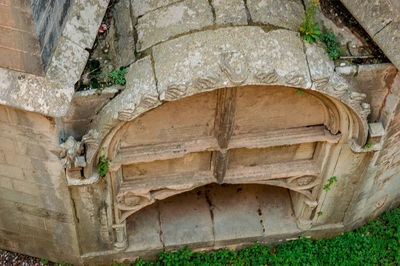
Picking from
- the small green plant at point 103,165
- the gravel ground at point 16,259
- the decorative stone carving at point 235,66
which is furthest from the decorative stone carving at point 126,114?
the gravel ground at point 16,259

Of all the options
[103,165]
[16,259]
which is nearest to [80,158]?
[103,165]

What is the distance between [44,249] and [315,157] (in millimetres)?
3653

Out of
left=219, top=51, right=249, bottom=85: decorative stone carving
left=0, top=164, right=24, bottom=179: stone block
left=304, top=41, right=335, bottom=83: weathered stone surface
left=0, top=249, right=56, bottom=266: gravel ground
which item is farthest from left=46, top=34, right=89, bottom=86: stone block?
left=0, top=249, right=56, bottom=266: gravel ground

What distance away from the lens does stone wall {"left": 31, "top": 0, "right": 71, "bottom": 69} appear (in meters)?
4.34

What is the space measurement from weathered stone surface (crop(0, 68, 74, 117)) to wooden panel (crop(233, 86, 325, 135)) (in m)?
1.72

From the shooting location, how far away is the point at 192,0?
485 centimetres

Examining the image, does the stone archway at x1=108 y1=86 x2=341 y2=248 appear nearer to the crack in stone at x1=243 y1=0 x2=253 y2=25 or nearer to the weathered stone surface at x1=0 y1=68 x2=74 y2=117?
the crack in stone at x1=243 y1=0 x2=253 y2=25

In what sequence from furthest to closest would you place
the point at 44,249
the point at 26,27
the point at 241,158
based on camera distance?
the point at 44,249 < the point at 241,158 < the point at 26,27

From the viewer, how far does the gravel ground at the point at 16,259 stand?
22.5 feet

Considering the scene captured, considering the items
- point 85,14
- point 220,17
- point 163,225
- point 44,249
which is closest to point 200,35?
point 220,17

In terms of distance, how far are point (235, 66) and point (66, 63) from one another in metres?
1.46

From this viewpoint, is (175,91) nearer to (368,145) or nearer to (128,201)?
(128,201)

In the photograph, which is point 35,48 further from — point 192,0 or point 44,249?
point 44,249

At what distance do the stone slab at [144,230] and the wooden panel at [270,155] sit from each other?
1543 mm
